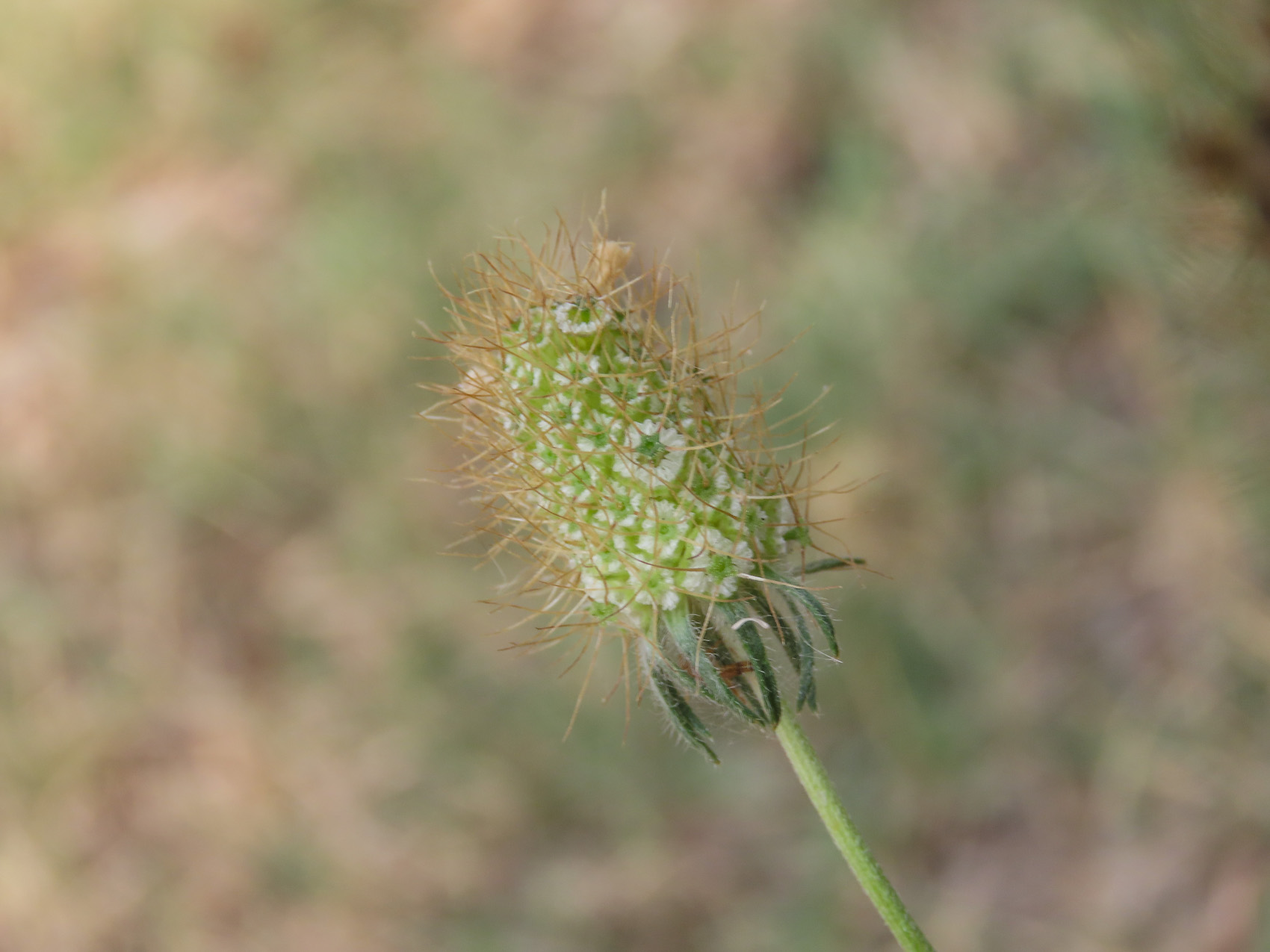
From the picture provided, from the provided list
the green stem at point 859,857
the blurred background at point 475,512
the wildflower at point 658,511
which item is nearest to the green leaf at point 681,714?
the wildflower at point 658,511

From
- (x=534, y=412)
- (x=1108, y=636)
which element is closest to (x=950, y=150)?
(x=1108, y=636)

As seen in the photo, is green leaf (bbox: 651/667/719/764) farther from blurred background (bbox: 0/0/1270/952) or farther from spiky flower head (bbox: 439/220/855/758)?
blurred background (bbox: 0/0/1270/952)

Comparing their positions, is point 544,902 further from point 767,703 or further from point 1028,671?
point 767,703

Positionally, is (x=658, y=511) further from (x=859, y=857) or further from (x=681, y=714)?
(x=859, y=857)

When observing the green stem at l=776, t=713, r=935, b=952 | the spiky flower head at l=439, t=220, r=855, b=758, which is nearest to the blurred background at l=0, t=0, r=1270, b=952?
the spiky flower head at l=439, t=220, r=855, b=758

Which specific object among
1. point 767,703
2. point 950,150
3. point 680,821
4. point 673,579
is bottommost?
point 767,703

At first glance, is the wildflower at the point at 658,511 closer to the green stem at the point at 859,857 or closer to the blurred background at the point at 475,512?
the green stem at the point at 859,857
